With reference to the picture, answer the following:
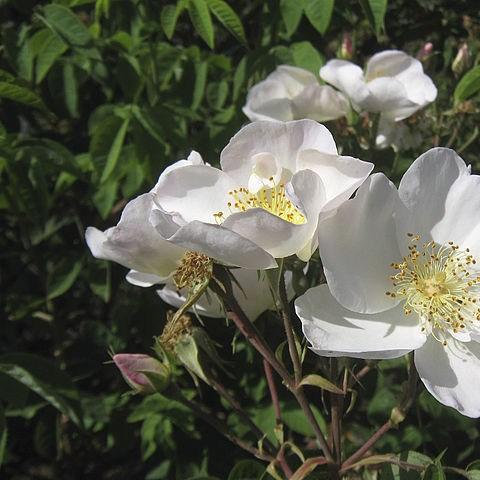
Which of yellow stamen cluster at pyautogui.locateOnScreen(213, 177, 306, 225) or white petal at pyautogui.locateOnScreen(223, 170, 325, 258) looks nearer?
white petal at pyautogui.locateOnScreen(223, 170, 325, 258)

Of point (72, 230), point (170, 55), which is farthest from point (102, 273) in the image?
point (170, 55)

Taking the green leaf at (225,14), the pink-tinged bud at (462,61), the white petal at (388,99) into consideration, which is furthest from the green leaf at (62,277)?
the pink-tinged bud at (462,61)

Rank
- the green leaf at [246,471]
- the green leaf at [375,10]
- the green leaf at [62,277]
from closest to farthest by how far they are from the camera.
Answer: the green leaf at [246,471] < the green leaf at [375,10] < the green leaf at [62,277]


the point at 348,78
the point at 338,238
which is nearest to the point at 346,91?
the point at 348,78

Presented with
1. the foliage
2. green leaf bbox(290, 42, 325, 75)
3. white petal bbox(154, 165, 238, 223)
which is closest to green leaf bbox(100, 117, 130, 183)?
the foliage

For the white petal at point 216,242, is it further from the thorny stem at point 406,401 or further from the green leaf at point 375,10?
the green leaf at point 375,10

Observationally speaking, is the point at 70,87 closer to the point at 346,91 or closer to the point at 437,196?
the point at 346,91

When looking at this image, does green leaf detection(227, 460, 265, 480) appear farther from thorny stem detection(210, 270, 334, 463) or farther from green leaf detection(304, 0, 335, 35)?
green leaf detection(304, 0, 335, 35)
